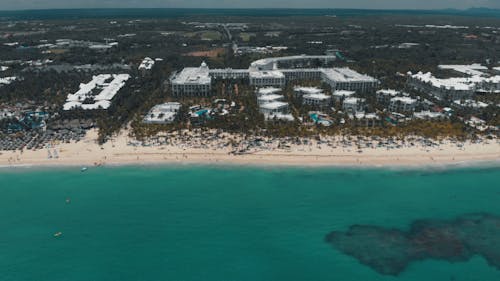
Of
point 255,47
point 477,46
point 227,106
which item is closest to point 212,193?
point 227,106

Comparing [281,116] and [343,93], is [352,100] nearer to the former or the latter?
[343,93]

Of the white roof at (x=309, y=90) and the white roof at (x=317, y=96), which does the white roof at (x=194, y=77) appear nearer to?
the white roof at (x=309, y=90)

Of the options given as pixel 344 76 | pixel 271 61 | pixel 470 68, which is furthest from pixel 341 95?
pixel 470 68

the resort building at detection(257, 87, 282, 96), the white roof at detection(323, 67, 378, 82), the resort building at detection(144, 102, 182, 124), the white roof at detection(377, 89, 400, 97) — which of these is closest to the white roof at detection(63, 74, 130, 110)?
the resort building at detection(144, 102, 182, 124)

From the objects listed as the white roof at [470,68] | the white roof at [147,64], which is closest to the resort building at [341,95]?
the white roof at [470,68]

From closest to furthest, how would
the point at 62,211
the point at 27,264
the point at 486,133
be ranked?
1. the point at 27,264
2. the point at 62,211
3. the point at 486,133

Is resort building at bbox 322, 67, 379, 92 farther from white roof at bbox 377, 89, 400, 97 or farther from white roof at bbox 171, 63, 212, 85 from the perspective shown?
white roof at bbox 171, 63, 212, 85

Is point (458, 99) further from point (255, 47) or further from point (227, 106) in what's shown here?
point (255, 47)
